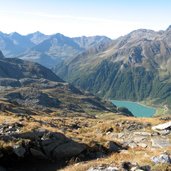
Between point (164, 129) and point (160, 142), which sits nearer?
point (160, 142)

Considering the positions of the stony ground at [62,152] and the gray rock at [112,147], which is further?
the gray rock at [112,147]

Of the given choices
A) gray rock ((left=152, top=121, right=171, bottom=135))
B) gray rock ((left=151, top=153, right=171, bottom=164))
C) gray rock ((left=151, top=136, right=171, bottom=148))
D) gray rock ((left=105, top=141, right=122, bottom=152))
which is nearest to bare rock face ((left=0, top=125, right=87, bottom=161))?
gray rock ((left=105, top=141, right=122, bottom=152))

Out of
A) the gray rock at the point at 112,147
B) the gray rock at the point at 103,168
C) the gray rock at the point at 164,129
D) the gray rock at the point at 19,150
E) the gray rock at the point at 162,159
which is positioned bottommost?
the gray rock at the point at 164,129

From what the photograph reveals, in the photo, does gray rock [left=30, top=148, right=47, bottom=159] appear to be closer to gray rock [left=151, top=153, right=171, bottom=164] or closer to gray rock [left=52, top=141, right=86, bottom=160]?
gray rock [left=52, top=141, right=86, bottom=160]

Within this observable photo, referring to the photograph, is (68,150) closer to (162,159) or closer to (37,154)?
(37,154)

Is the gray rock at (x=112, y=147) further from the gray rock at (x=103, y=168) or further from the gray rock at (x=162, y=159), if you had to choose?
the gray rock at (x=103, y=168)

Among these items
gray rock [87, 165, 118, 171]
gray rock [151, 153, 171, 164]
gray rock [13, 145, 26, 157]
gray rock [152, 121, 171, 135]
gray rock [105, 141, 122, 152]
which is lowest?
gray rock [152, 121, 171, 135]

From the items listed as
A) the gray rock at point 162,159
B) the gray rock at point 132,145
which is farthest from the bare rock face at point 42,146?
the gray rock at point 162,159

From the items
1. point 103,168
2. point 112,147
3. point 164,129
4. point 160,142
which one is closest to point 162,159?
point 103,168

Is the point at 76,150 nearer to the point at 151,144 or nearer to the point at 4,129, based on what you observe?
the point at 4,129

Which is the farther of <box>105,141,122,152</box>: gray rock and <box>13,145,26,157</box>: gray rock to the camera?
<box>105,141,122,152</box>: gray rock

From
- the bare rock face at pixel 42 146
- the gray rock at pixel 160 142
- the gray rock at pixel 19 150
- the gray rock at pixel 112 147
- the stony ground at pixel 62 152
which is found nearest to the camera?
the stony ground at pixel 62 152

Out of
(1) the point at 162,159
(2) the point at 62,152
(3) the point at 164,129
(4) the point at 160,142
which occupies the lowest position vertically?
(3) the point at 164,129
